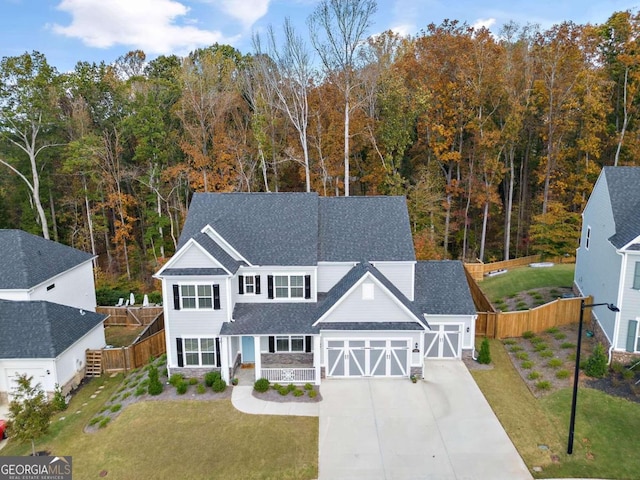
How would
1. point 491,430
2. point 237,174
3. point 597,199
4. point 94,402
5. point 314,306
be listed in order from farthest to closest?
point 237,174, point 597,199, point 314,306, point 94,402, point 491,430

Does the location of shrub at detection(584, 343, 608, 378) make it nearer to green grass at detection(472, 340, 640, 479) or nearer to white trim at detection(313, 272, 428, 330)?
green grass at detection(472, 340, 640, 479)

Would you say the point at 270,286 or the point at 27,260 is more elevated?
the point at 27,260

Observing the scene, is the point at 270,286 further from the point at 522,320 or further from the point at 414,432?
the point at 522,320

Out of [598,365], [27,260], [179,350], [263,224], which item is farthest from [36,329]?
[598,365]

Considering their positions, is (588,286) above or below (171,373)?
above

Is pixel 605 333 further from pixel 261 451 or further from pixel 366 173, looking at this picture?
pixel 366 173

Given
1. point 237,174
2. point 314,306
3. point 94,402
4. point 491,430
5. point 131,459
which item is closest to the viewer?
point 131,459

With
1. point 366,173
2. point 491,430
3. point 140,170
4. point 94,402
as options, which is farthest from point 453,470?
point 140,170
